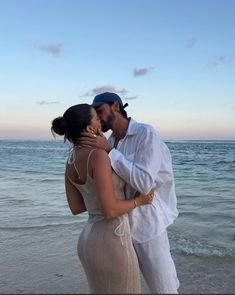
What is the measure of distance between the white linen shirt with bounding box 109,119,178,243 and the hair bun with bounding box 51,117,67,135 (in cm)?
35

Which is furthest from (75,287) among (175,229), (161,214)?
(175,229)

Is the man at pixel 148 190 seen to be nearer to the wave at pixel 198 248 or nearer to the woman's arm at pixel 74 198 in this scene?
the woman's arm at pixel 74 198

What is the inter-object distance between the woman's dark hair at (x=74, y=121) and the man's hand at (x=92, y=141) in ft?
0.15

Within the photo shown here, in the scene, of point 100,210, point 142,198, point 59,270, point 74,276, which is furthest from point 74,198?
point 59,270

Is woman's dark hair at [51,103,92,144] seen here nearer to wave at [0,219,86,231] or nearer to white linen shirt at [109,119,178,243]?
white linen shirt at [109,119,178,243]

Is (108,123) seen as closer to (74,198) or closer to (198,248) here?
(74,198)

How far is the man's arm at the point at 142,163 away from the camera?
2.81m

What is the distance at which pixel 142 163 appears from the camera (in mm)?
2891

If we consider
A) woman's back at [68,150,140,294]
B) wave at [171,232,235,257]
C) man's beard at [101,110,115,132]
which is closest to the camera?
woman's back at [68,150,140,294]

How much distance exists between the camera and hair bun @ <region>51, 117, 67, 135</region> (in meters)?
2.88

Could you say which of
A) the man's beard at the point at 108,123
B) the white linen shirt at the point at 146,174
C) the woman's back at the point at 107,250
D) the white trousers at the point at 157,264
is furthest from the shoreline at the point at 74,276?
the man's beard at the point at 108,123

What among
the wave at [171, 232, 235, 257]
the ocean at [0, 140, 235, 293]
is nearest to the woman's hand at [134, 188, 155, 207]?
the ocean at [0, 140, 235, 293]

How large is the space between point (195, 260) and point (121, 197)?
463cm

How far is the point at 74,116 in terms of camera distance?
2.85 m
